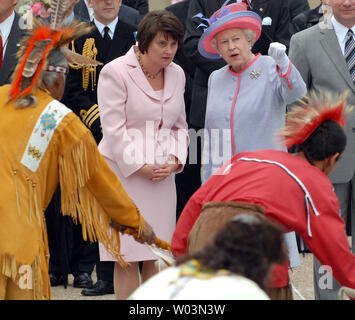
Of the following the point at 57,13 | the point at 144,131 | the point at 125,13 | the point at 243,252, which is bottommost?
the point at 243,252

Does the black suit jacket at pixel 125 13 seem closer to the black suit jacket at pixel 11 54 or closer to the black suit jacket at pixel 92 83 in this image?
the black suit jacket at pixel 92 83

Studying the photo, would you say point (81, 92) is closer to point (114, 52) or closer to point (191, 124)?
point (114, 52)

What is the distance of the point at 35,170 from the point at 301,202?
1196mm

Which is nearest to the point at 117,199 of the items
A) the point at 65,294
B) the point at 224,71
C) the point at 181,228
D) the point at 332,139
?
the point at 181,228

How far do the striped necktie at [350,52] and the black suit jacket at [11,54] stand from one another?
215cm

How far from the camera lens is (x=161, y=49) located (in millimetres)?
5168

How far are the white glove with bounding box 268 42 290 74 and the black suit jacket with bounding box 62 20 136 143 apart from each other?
154 cm

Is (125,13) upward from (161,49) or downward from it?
upward

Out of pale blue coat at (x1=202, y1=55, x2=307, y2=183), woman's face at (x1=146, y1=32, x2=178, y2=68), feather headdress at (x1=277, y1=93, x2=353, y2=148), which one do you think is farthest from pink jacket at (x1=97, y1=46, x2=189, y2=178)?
feather headdress at (x1=277, y1=93, x2=353, y2=148)

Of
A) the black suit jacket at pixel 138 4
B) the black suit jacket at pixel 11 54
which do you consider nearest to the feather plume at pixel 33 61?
the black suit jacket at pixel 11 54

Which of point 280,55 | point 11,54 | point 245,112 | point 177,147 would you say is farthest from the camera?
point 11,54

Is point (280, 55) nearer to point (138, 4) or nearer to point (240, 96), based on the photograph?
point (240, 96)

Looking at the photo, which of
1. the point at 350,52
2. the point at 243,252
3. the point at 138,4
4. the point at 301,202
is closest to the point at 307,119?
the point at 301,202

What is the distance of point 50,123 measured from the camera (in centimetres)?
388
